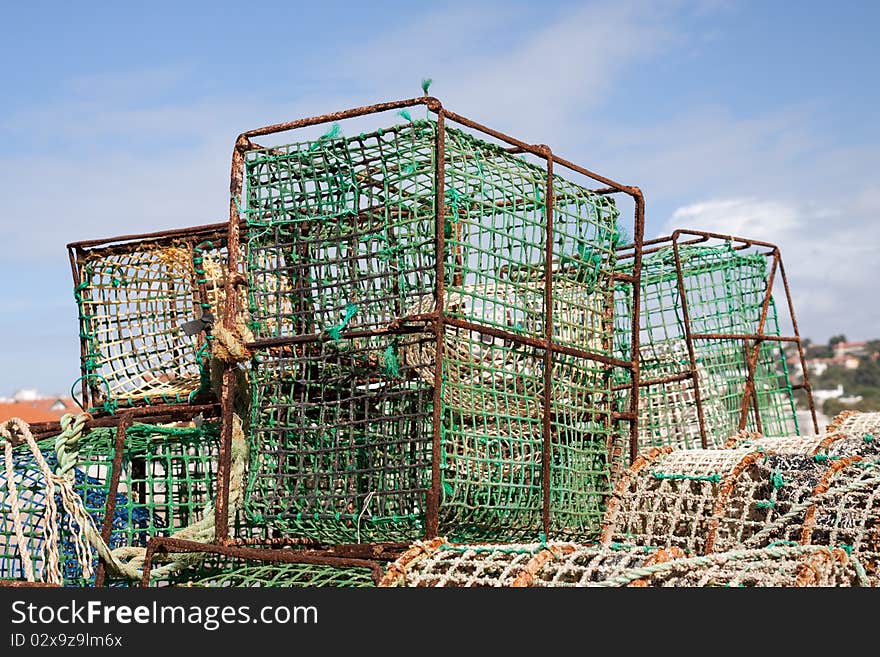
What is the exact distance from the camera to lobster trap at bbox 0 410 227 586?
4637 millimetres

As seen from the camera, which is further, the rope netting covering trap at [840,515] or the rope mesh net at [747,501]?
the rope mesh net at [747,501]

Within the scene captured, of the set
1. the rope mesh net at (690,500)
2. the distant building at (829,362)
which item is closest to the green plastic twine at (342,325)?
the rope mesh net at (690,500)

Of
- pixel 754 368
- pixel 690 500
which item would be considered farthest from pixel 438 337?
pixel 754 368

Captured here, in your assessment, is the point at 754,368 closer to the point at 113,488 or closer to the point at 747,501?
the point at 747,501

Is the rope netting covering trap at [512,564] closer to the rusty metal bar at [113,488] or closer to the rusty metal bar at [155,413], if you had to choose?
the rusty metal bar at [113,488]

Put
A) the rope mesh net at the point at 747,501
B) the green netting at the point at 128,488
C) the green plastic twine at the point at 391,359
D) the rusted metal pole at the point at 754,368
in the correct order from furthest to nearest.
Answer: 1. the rusted metal pole at the point at 754,368
2. the green netting at the point at 128,488
3. the green plastic twine at the point at 391,359
4. the rope mesh net at the point at 747,501

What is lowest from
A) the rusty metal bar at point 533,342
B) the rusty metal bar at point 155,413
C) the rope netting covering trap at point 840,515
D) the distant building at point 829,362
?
the rope netting covering trap at point 840,515

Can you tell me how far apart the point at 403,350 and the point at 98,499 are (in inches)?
64.4

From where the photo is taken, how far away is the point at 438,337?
4.21 meters

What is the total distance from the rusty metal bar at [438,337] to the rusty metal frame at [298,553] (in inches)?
9.7

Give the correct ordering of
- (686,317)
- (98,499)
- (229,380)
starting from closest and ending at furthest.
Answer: (229,380) < (98,499) < (686,317)

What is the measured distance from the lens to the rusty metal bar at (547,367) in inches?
189

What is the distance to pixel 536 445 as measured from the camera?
16.1ft

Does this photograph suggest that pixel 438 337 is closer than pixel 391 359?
Yes
